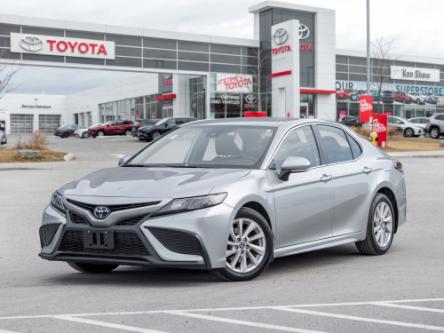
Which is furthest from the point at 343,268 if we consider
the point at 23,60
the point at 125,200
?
the point at 23,60

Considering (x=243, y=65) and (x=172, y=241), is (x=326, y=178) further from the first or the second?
(x=243, y=65)

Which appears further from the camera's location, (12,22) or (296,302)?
(12,22)

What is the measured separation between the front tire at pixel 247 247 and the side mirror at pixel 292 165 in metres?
0.56

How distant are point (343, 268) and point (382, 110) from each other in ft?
222

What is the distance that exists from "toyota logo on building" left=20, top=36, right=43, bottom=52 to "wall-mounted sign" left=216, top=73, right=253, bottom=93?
46.9 feet

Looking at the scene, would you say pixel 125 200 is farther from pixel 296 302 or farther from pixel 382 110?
pixel 382 110

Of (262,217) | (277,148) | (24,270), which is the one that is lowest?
(24,270)

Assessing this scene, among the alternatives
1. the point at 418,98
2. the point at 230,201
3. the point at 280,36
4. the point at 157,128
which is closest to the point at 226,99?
the point at 280,36

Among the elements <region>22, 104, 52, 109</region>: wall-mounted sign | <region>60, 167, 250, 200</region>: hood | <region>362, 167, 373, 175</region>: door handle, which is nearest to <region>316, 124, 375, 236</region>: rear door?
<region>362, 167, 373, 175</region>: door handle

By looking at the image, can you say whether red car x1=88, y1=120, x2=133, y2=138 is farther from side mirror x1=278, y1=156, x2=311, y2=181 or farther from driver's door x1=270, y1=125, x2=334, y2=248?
side mirror x1=278, y1=156, x2=311, y2=181

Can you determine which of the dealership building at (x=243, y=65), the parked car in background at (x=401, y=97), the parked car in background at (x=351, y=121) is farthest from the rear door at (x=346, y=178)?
the parked car in background at (x=401, y=97)

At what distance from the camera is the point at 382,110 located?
73.5 meters

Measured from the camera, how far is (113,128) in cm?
6081

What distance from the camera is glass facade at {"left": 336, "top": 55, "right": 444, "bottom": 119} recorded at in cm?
6794
